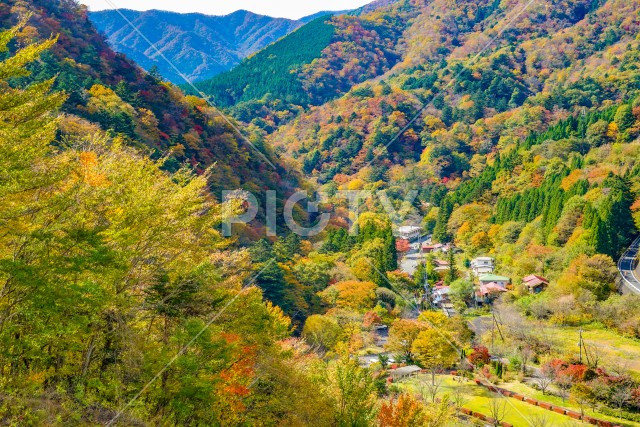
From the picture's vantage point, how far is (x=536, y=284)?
42594mm

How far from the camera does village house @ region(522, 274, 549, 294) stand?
42594 millimetres

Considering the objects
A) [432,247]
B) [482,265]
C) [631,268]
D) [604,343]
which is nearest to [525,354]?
[604,343]

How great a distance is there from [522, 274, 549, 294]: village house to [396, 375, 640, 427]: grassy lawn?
44.0ft

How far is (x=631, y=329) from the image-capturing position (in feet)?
108

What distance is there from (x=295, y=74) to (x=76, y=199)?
129288 mm

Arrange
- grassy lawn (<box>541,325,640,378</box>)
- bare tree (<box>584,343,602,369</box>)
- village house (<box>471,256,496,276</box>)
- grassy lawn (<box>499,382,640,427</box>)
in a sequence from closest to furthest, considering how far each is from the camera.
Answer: grassy lawn (<box>499,382,640,427</box>) < grassy lawn (<box>541,325,640,378</box>) < bare tree (<box>584,343,602,369</box>) < village house (<box>471,256,496,276</box>)

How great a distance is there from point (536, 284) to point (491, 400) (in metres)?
16.0

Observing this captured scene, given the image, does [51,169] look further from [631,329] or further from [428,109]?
[428,109]

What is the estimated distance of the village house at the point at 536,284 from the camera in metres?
42.6

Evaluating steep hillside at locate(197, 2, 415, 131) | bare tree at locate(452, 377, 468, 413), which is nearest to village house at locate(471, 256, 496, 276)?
bare tree at locate(452, 377, 468, 413)

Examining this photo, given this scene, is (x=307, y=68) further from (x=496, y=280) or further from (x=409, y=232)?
(x=496, y=280)

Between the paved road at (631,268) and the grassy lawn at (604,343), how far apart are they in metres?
4.56

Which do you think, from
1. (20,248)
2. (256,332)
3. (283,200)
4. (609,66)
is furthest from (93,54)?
(609,66)

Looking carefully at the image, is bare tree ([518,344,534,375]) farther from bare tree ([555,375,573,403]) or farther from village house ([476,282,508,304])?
village house ([476,282,508,304])
